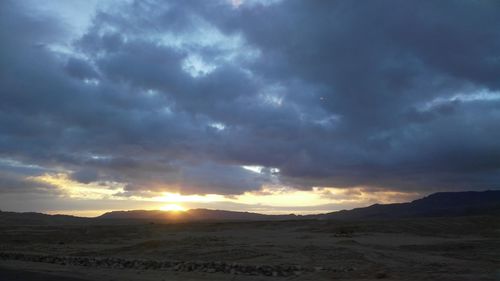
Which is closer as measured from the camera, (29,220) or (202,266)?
(202,266)

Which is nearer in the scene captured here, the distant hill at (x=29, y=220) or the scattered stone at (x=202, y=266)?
the scattered stone at (x=202, y=266)

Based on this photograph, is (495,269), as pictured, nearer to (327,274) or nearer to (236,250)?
(327,274)

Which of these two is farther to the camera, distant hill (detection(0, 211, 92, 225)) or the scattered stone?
distant hill (detection(0, 211, 92, 225))

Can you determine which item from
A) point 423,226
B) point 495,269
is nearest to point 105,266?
point 495,269

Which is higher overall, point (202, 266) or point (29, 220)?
point (29, 220)

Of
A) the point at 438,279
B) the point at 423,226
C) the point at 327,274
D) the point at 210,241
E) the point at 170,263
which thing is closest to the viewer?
the point at 438,279

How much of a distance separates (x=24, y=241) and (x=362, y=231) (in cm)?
3573

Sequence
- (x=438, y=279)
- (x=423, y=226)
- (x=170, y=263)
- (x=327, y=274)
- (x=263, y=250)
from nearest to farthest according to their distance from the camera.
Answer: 1. (x=438, y=279)
2. (x=327, y=274)
3. (x=170, y=263)
4. (x=263, y=250)
5. (x=423, y=226)

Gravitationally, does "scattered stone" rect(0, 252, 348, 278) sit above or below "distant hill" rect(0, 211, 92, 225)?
below

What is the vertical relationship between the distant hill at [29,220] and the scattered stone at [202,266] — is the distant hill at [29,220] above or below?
above

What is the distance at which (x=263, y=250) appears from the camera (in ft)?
109

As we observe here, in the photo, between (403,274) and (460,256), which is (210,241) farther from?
(403,274)

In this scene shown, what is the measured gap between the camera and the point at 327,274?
68.4 ft

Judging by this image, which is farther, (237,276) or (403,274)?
(237,276)
